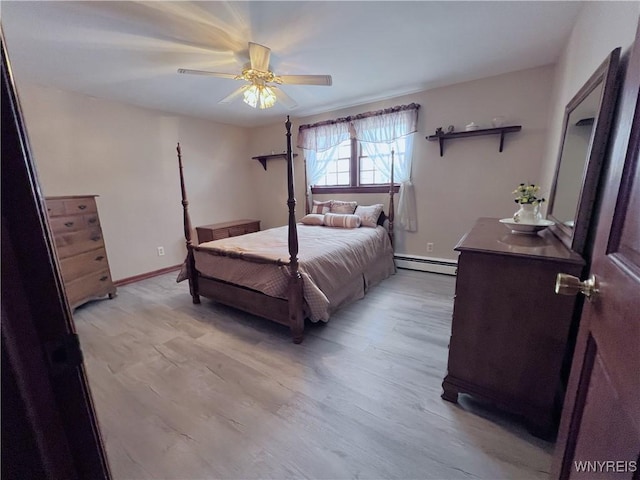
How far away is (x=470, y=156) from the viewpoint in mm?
3137

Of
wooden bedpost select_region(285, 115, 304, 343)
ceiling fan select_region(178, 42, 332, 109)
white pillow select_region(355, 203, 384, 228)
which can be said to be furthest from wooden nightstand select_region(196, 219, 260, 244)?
wooden bedpost select_region(285, 115, 304, 343)

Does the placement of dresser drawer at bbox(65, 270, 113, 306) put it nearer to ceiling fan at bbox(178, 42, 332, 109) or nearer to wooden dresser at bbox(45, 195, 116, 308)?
wooden dresser at bbox(45, 195, 116, 308)

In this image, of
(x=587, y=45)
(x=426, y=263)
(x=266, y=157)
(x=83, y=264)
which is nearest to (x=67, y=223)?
(x=83, y=264)

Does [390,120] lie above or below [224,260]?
above

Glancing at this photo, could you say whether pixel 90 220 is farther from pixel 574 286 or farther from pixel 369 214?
pixel 574 286

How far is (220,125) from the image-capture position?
4512 mm

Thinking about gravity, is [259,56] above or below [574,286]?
above

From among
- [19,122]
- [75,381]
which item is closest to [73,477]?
[75,381]

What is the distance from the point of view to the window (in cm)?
365

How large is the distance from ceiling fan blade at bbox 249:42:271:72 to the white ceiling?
10cm

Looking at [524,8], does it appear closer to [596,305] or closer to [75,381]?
[596,305]

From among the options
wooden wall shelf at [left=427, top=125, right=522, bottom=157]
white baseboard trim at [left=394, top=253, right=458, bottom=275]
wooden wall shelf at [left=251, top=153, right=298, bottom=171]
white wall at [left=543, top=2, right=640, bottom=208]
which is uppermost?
white wall at [left=543, top=2, right=640, bottom=208]

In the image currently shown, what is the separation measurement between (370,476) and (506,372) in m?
0.82

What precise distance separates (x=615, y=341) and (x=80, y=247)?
3774 millimetres
